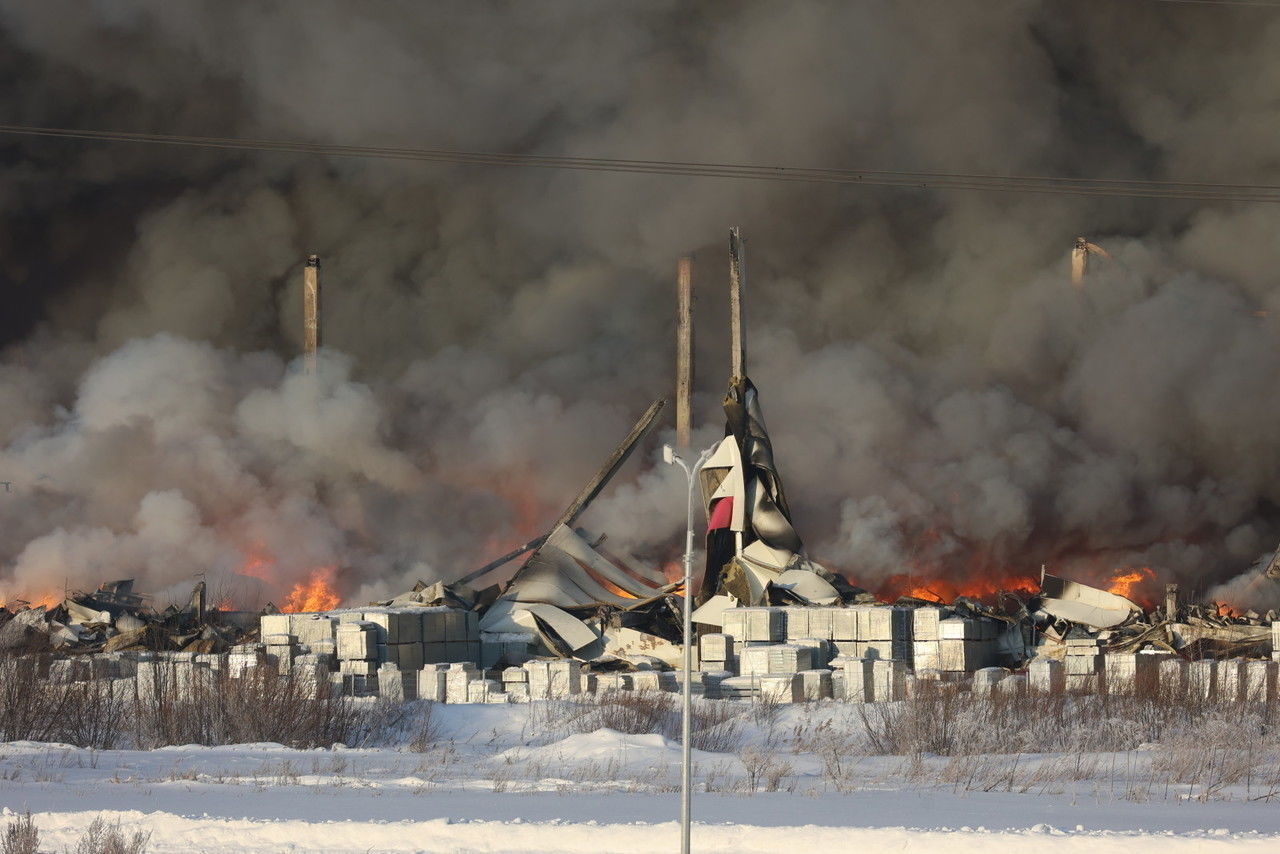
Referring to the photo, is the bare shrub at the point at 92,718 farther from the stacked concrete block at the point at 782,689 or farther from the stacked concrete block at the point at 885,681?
the stacked concrete block at the point at 885,681

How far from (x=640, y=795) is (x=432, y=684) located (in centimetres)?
1761

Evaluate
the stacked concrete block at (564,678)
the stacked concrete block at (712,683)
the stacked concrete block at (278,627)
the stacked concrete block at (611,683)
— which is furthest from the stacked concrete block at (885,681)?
the stacked concrete block at (278,627)

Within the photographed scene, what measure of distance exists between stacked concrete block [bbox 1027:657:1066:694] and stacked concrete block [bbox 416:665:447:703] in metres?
12.8

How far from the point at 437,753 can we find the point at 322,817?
356 inches

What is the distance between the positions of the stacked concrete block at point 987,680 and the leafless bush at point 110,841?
65.7 feet

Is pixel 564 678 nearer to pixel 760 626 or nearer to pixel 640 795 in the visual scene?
pixel 760 626

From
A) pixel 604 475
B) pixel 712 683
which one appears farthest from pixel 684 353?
pixel 712 683

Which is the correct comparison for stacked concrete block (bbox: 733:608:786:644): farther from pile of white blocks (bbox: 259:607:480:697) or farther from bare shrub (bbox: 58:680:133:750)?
bare shrub (bbox: 58:680:133:750)

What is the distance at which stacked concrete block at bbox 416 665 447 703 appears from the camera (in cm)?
3538

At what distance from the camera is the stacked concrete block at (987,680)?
32.0m

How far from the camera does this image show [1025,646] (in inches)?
1682

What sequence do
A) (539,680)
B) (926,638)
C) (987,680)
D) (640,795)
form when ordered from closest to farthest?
1. (640,795)
2. (987,680)
3. (539,680)
4. (926,638)

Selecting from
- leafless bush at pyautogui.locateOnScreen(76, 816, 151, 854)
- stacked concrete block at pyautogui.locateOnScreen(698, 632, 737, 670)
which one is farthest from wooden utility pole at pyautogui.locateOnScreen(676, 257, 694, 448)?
leafless bush at pyautogui.locateOnScreen(76, 816, 151, 854)

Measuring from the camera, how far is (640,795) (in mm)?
18781
